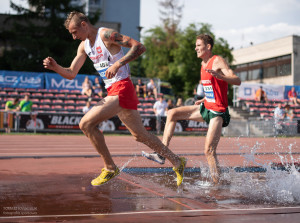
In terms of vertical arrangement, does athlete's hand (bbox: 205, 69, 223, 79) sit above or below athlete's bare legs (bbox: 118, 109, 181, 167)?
above

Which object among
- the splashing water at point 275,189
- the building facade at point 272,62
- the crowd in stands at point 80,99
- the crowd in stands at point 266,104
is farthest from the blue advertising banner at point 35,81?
the building facade at point 272,62

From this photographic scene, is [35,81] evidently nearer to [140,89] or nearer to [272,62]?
[140,89]

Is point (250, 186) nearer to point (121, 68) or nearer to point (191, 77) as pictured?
point (121, 68)

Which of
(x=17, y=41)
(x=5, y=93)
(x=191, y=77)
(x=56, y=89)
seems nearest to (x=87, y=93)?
(x=56, y=89)

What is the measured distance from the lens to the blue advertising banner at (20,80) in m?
22.3

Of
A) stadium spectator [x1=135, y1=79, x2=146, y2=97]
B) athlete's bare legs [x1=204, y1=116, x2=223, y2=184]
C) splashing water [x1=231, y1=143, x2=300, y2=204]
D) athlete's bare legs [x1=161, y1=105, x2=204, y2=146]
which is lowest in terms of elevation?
splashing water [x1=231, y1=143, x2=300, y2=204]

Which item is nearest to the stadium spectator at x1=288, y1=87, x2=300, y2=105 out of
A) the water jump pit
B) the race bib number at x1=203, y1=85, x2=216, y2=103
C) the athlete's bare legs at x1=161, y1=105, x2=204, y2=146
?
the water jump pit

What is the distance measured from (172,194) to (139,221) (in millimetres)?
1351

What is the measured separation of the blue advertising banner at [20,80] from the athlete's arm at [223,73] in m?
18.6

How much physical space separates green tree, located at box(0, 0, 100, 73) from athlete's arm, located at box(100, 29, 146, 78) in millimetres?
26975

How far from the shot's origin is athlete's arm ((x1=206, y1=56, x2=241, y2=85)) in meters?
5.01

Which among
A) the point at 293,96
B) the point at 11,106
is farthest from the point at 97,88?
the point at 293,96

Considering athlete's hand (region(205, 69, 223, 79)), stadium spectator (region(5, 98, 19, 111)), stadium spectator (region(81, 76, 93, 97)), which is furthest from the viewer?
stadium spectator (region(81, 76, 93, 97))

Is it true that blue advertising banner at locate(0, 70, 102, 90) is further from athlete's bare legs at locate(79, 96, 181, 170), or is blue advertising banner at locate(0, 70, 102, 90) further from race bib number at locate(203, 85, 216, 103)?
athlete's bare legs at locate(79, 96, 181, 170)
